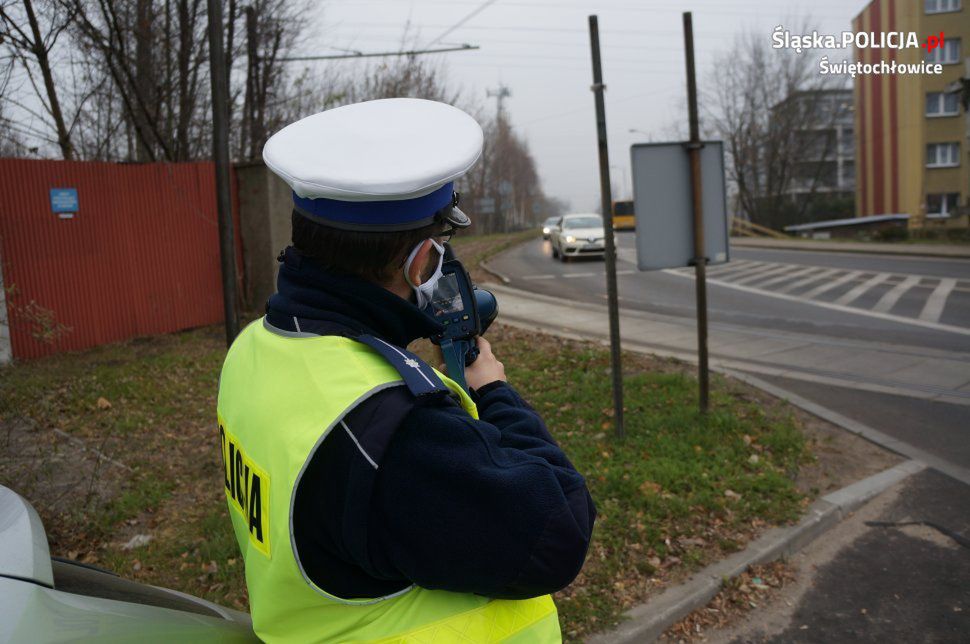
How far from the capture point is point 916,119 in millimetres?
40406

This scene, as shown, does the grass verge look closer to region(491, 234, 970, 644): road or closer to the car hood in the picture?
region(491, 234, 970, 644): road

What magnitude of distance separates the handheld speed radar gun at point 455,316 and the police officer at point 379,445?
116mm

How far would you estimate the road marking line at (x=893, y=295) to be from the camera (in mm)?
12474

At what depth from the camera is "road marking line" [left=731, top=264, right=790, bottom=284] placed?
17391mm

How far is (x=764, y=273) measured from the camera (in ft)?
61.9

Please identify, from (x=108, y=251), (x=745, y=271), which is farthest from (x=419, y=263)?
(x=745, y=271)

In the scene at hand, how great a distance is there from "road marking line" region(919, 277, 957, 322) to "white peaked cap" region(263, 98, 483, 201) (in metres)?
11.7

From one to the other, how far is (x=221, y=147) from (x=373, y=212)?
14.1ft

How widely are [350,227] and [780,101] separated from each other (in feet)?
169

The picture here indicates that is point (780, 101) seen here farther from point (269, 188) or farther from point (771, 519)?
point (771, 519)

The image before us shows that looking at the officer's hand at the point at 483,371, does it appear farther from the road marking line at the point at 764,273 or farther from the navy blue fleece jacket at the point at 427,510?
the road marking line at the point at 764,273

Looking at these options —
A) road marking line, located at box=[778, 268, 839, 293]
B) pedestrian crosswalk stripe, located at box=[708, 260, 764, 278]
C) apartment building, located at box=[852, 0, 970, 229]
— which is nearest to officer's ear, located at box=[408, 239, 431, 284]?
road marking line, located at box=[778, 268, 839, 293]

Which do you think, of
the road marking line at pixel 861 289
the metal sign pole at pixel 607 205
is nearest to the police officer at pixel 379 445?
the metal sign pole at pixel 607 205

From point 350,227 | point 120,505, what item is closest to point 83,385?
point 120,505
